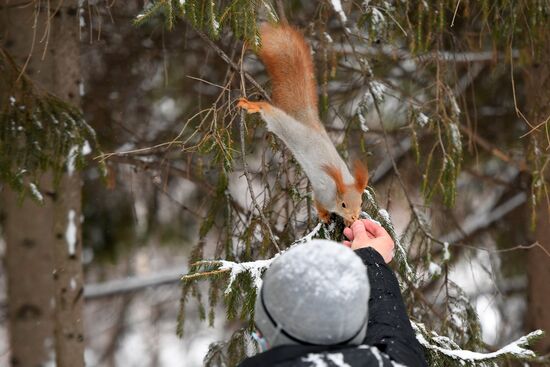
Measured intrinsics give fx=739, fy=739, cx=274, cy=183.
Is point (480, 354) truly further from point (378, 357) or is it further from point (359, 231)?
point (378, 357)

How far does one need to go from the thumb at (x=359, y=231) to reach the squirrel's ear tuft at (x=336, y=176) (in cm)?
22

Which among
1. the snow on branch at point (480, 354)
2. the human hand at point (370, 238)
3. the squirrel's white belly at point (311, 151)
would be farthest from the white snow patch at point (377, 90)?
the snow on branch at point (480, 354)

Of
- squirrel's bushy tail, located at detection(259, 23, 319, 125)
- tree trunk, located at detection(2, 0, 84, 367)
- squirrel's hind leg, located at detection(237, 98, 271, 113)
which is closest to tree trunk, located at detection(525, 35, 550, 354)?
squirrel's bushy tail, located at detection(259, 23, 319, 125)

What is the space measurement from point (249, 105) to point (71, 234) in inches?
44.2

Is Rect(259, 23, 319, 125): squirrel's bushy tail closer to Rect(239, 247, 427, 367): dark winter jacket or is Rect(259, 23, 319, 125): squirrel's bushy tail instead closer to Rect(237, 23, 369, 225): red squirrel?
Rect(237, 23, 369, 225): red squirrel

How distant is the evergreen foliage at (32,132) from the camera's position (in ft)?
7.88

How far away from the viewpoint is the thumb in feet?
6.00

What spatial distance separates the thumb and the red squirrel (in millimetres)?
132

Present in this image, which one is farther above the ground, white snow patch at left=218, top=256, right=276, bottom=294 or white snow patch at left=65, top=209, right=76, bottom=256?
white snow patch at left=218, top=256, right=276, bottom=294

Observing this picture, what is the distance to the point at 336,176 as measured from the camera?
2.16 m

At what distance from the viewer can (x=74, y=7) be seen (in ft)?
9.39

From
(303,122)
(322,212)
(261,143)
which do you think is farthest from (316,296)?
(261,143)

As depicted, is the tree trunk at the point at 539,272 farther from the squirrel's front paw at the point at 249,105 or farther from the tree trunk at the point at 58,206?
the tree trunk at the point at 58,206

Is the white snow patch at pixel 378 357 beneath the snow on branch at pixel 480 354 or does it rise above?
above
